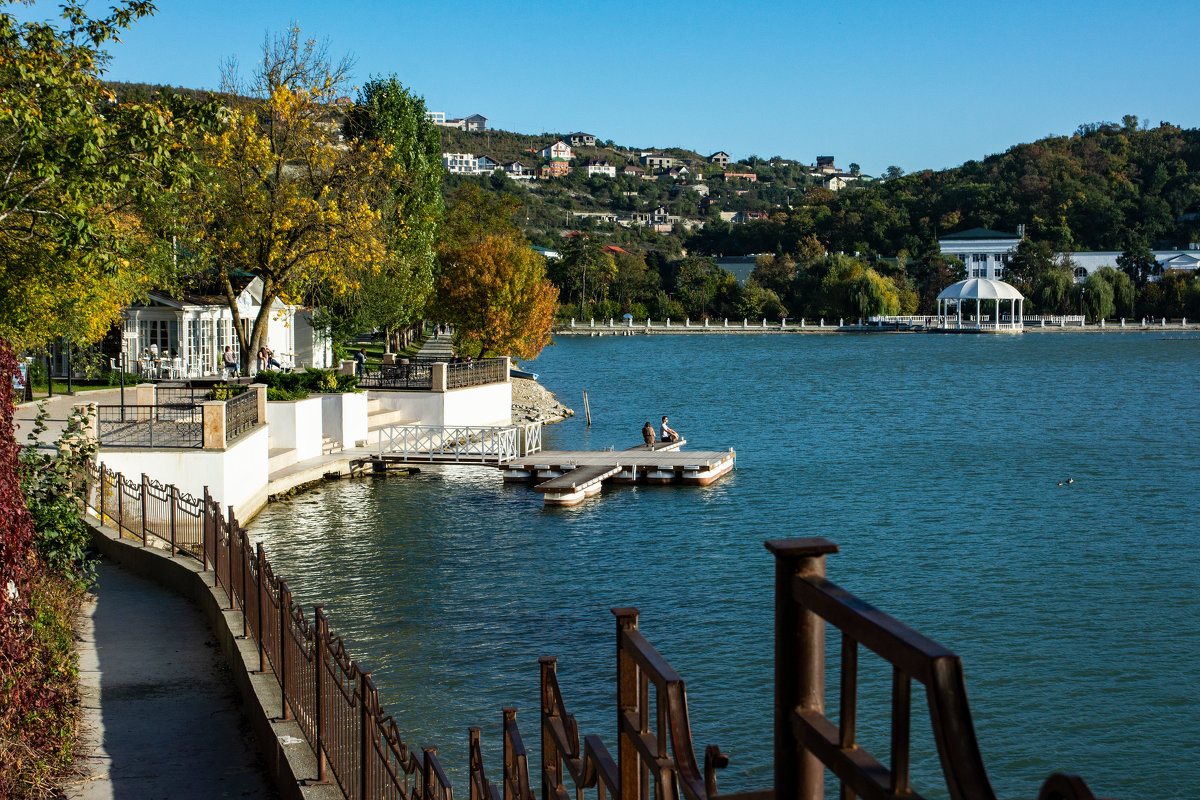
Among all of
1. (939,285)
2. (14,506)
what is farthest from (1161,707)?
(939,285)

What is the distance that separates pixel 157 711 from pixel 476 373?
1184 inches

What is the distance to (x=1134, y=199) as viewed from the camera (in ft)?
566

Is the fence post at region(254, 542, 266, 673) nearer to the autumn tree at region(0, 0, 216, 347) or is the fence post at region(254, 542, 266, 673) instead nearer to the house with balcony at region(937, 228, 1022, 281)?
the autumn tree at region(0, 0, 216, 347)

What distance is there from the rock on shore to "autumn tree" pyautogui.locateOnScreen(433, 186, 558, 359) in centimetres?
206

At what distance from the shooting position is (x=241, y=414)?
77.9ft

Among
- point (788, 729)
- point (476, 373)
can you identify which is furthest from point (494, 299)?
point (788, 729)

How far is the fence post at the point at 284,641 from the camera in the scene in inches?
337

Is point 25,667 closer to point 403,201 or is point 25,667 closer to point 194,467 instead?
point 194,467

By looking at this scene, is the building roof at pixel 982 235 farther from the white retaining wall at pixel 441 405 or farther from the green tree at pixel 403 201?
the white retaining wall at pixel 441 405

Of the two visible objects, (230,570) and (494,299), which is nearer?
(230,570)

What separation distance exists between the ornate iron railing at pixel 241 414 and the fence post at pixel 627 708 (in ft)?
67.0

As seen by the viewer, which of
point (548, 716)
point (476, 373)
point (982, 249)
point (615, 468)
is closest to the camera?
point (548, 716)

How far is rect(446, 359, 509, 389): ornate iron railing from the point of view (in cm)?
3766

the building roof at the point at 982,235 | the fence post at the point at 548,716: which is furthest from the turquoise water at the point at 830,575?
the building roof at the point at 982,235
